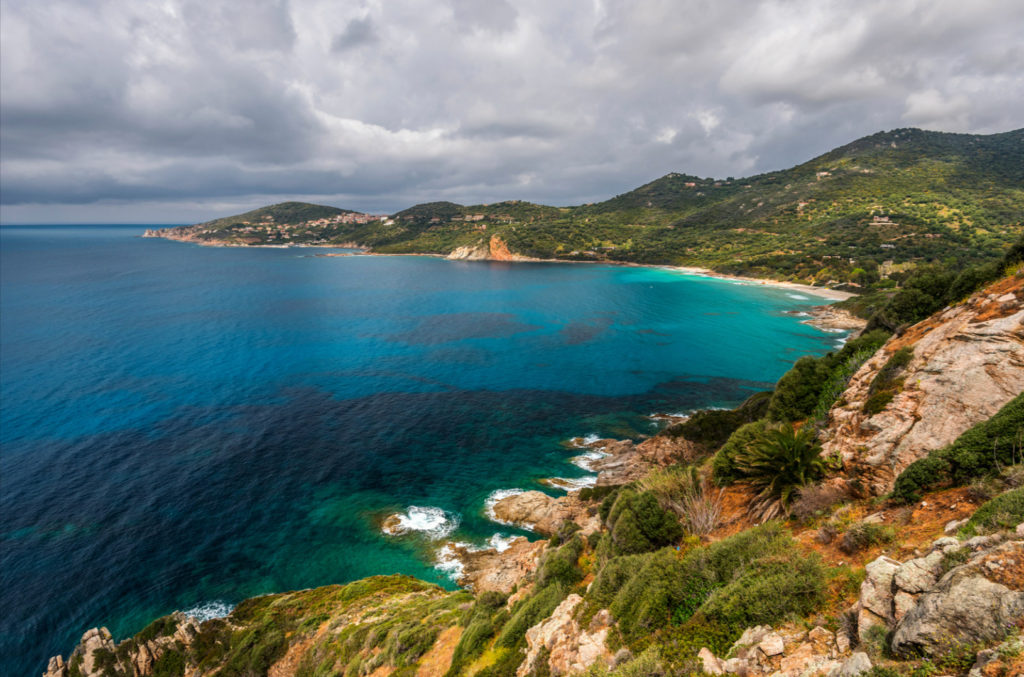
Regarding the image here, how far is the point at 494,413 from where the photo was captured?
127 feet

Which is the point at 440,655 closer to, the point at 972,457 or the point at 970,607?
the point at 970,607

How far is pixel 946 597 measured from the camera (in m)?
4.80

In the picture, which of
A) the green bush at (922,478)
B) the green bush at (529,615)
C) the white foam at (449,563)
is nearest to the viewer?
the green bush at (922,478)

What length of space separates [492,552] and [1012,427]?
825 inches

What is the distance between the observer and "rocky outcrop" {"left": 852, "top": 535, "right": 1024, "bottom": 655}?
441 cm

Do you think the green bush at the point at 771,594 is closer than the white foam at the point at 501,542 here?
Yes

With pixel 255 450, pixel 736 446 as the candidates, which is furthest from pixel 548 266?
pixel 736 446

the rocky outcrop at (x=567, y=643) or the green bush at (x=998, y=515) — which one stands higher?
the green bush at (x=998, y=515)

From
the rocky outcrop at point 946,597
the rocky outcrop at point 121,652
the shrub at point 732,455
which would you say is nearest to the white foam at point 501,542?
the shrub at point 732,455

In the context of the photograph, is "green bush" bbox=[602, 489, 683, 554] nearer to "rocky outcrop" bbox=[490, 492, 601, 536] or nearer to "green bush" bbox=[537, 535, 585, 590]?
"green bush" bbox=[537, 535, 585, 590]

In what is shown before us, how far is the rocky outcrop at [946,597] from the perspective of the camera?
441 cm

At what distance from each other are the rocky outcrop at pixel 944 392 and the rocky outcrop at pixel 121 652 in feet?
78.8

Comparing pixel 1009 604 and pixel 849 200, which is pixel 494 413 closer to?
pixel 1009 604

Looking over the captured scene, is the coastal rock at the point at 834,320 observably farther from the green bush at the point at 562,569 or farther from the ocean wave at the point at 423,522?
the green bush at the point at 562,569
